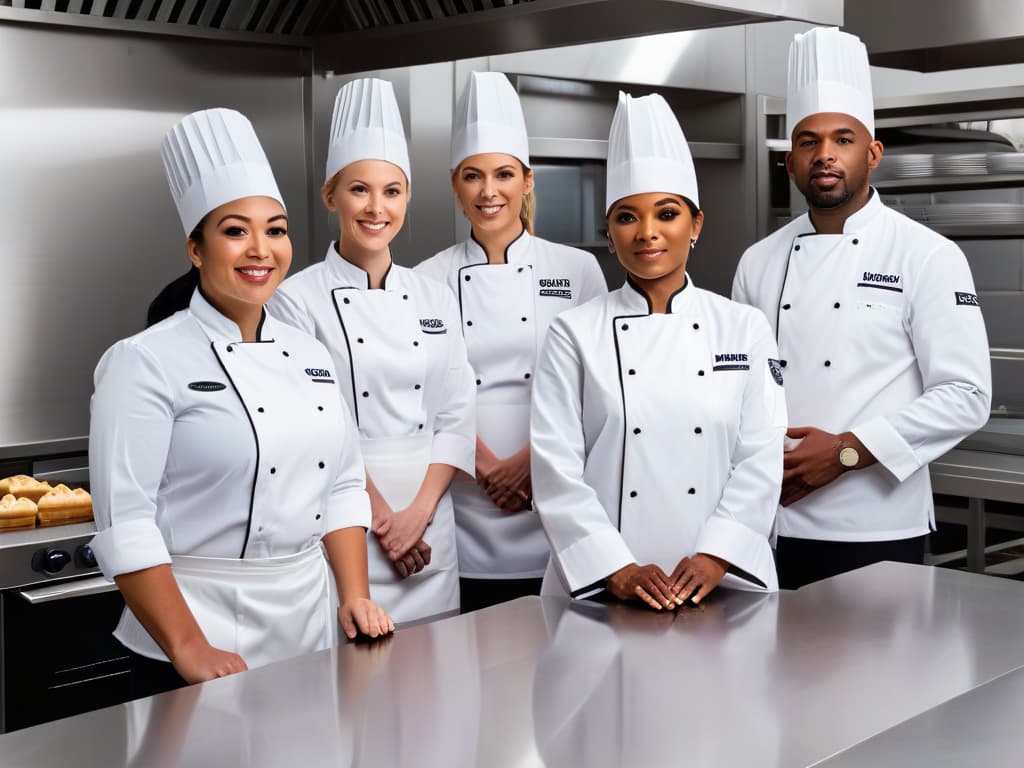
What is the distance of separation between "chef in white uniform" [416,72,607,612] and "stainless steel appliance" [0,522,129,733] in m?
0.72

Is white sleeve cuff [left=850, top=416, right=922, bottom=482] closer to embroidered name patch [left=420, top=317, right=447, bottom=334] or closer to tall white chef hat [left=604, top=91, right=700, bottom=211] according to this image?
tall white chef hat [left=604, top=91, right=700, bottom=211]

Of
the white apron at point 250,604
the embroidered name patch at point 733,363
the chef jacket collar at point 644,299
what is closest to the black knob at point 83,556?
the white apron at point 250,604

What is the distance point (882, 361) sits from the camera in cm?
235

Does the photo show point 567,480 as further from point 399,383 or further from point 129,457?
point 129,457

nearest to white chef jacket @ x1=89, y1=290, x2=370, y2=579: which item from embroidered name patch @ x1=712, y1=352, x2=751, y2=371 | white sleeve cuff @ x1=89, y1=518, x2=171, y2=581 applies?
white sleeve cuff @ x1=89, y1=518, x2=171, y2=581

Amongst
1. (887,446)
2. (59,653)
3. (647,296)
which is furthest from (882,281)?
(59,653)

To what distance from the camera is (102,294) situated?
2.74m

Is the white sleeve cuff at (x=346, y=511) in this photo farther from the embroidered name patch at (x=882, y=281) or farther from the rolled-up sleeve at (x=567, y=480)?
the embroidered name patch at (x=882, y=281)

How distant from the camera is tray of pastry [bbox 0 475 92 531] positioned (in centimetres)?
228

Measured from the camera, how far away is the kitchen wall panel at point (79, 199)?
8.55ft

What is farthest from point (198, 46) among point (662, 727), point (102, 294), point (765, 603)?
point (662, 727)

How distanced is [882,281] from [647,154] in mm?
700

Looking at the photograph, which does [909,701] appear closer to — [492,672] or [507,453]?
[492,672]

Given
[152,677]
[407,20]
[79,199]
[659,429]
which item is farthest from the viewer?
[79,199]
